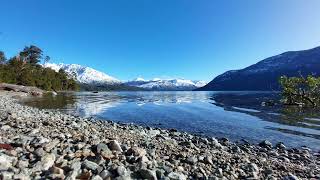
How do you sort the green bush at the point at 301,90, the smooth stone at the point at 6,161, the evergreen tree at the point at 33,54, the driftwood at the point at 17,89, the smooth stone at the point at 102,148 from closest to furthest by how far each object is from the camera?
1. the smooth stone at the point at 6,161
2. the smooth stone at the point at 102,148
3. the green bush at the point at 301,90
4. the driftwood at the point at 17,89
5. the evergreen tree at the point at 33,54

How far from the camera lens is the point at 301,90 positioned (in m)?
58.4

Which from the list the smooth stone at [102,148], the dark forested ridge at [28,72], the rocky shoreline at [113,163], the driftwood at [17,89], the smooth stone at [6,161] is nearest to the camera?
the smooth stone at [6,161]

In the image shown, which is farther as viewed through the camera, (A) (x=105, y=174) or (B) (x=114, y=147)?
(B) (x=114, y=147)

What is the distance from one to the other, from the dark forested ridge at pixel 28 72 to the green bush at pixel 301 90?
9314cm

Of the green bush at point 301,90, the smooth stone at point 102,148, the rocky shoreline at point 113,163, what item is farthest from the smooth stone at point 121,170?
the green bush at point 301,90

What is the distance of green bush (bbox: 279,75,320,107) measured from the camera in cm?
5569

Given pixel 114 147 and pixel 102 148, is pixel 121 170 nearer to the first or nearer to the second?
pixel 102 148

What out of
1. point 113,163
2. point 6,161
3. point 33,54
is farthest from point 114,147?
point 33,54

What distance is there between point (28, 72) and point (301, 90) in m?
113

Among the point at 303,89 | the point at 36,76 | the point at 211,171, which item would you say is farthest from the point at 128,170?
the point at 36,76

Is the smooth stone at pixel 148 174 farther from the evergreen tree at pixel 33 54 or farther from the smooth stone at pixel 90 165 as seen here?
the evergreen tree at pixel 33 54

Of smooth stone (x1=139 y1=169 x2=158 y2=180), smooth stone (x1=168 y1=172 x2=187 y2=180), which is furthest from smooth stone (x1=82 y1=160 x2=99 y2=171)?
smooth stone (x1=168 y1=172 x2=187 y2=180)

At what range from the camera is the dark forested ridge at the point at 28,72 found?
123475 mm

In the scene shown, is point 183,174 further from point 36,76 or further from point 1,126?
point 36,76
